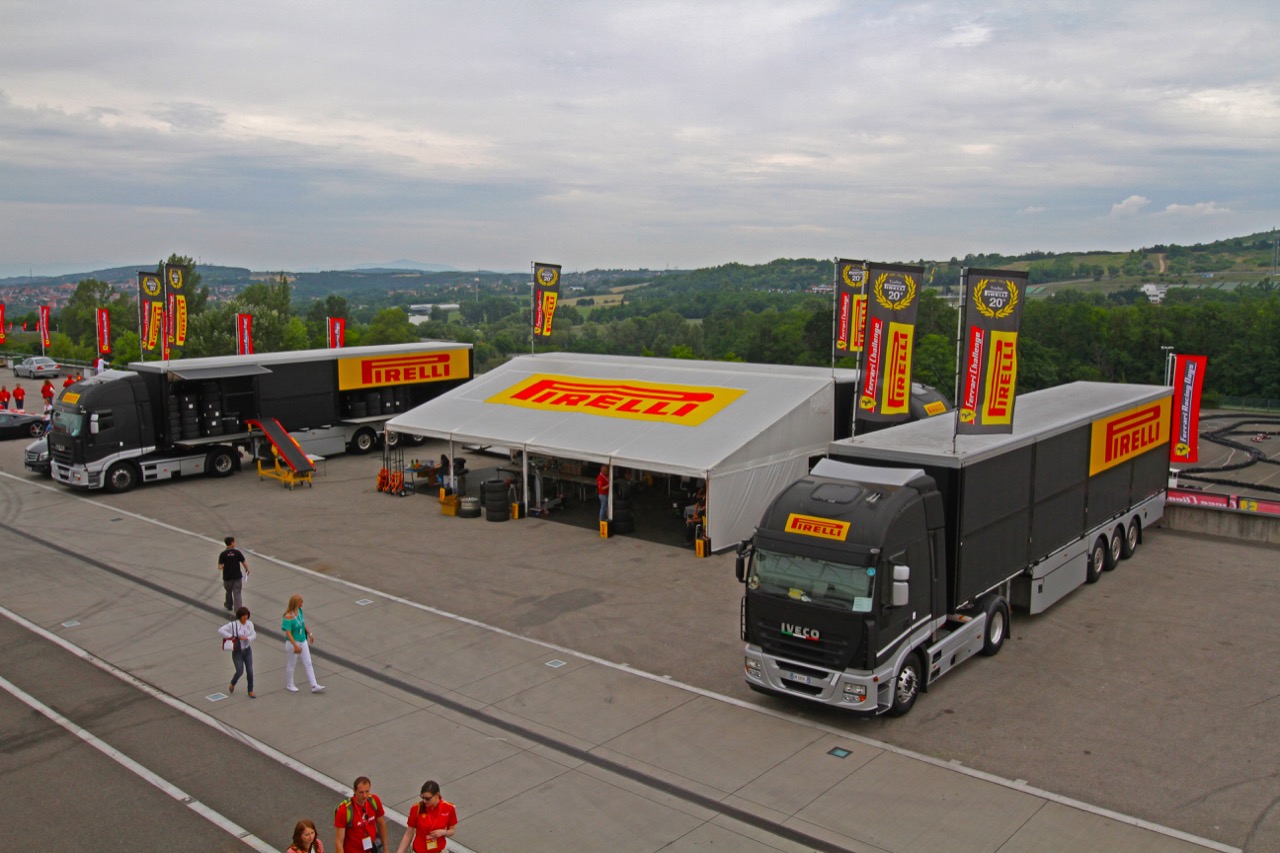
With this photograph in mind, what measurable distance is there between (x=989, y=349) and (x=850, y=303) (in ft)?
32.4

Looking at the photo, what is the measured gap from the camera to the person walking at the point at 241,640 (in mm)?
12945

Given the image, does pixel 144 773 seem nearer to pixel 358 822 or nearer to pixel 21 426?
pixel 358 822

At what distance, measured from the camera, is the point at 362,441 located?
33281mm

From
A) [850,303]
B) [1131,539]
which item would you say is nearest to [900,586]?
[1131,539]

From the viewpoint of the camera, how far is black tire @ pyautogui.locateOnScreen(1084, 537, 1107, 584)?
1816 centimetres

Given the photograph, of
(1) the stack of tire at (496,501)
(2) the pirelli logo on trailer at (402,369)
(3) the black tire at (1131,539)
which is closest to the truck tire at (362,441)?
(2) the pirelli logo on trailer at (402,369)

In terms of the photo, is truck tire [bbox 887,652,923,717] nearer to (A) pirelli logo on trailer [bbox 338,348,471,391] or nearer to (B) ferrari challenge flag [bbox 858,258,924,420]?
(B) ferrari challenge flag [bbox 858,258,924,420]

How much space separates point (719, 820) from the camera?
1006 cm

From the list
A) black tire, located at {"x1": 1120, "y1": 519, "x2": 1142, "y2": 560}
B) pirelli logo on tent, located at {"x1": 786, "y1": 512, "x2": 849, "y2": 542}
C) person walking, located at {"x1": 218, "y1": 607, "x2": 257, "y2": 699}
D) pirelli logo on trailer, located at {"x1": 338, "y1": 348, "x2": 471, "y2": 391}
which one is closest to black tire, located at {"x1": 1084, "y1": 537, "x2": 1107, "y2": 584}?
black tire, located at {"x1": 1120, "y1": 519, "x2": 1142, "y2": 560}

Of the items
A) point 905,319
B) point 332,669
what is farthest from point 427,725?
point 905,319

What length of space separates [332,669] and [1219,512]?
19.4 meters

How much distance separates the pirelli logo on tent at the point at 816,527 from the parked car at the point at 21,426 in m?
34.4

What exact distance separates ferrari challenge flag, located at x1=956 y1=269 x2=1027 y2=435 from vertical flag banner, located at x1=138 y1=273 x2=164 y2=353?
103ft

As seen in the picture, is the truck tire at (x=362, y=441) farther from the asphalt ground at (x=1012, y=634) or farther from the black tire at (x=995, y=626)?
the black tire at (x=995, y=626)
